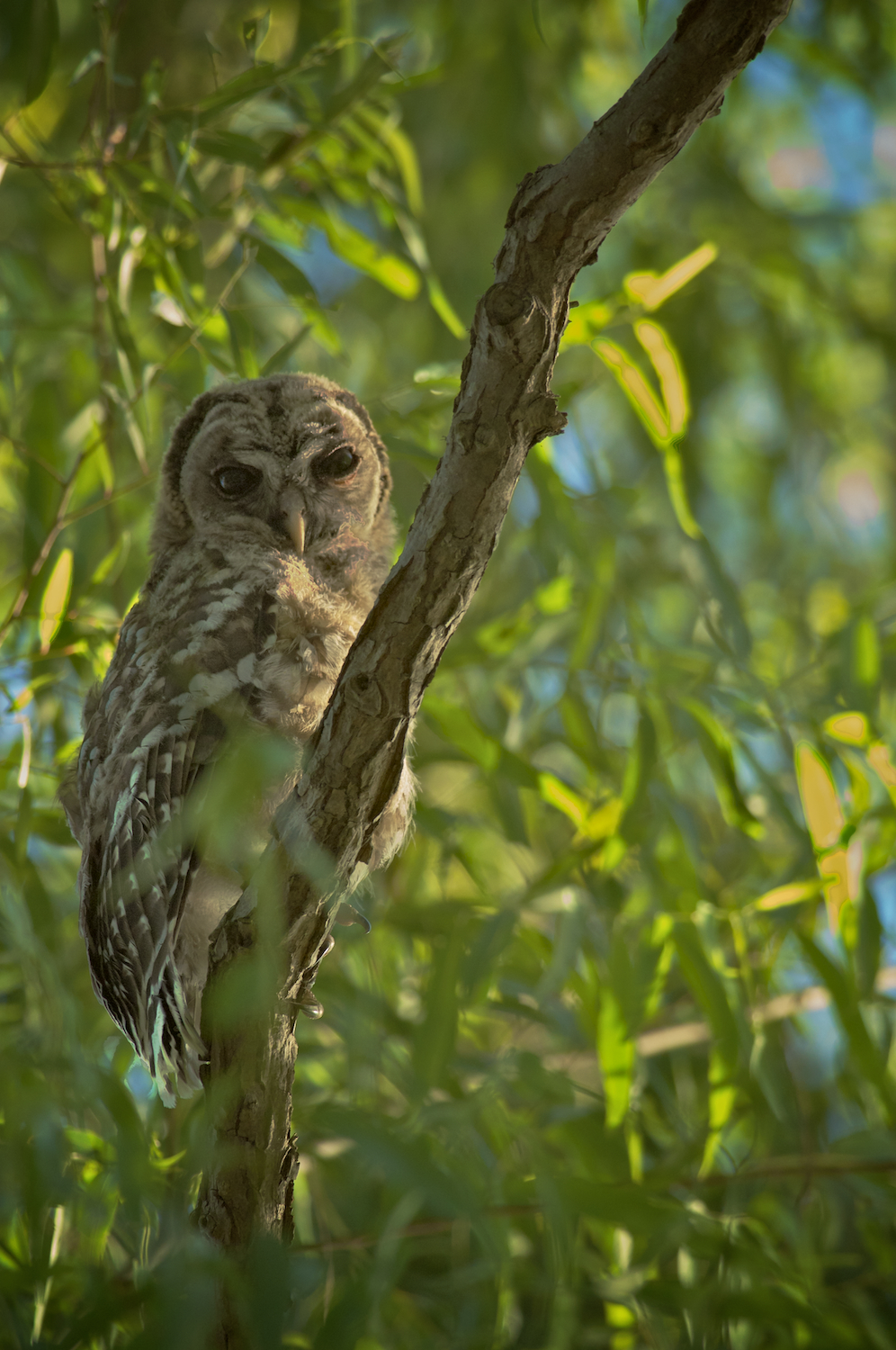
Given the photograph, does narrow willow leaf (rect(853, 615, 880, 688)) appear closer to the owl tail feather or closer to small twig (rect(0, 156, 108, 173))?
the owl tail feather

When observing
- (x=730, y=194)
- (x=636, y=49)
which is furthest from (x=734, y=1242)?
(x=636, y=49)

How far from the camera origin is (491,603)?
273 cm

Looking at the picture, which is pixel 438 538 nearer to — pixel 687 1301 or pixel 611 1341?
pixel 687 1301

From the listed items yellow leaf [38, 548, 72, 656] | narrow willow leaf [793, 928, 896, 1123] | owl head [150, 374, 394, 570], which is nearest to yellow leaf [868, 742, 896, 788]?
narrow willow leaf [793, 928, 896, 1123]

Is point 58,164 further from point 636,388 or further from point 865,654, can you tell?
point 865,654

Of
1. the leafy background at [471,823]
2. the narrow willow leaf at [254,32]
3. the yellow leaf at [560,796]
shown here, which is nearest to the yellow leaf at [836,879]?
the leafy background at [471,823]

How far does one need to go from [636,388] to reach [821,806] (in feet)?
2.33

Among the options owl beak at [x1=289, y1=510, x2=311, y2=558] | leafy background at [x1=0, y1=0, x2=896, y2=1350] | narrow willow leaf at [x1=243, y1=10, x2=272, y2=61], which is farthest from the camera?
owl beak at [x1=289, y1=510, x2=311, y2=558]

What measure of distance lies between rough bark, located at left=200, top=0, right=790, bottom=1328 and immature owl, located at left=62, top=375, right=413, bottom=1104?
0.24 metres

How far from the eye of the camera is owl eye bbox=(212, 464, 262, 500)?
1651 millimetres

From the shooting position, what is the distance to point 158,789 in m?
1.38

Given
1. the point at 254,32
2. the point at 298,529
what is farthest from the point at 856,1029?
the point at 254,32

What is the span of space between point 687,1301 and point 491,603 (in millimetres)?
1604

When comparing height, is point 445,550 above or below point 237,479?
below
